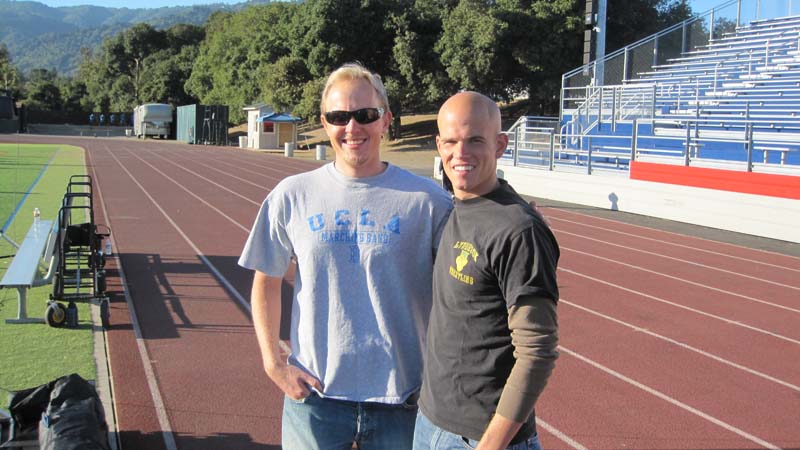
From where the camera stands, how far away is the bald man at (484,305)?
6.08 ft

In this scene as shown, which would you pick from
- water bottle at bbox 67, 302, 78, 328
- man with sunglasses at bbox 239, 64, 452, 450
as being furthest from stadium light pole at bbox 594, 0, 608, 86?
man with sunglasses at bbox 239, 64, 452, 450

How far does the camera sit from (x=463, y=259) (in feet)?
6.63

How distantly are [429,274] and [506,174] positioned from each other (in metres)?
19.4

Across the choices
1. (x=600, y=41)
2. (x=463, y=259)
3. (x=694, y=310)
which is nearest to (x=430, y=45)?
(x=600, y=41)

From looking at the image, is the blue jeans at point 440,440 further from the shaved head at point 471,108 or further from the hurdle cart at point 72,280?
the hurdle cart at point 72,280

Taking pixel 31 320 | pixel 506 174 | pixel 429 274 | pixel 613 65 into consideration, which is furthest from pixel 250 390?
pixel 613 65

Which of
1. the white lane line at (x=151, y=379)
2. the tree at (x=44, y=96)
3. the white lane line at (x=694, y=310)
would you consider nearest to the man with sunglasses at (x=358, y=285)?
the white lane line at (x=151, y=379)

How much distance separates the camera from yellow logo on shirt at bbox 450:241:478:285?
1993 mm

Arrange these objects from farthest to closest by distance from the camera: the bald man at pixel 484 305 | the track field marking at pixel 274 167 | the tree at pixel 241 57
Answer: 1. the tree at pixel 241 57
2. the track field marking at pixel 274 167
3. the bald man at pixel 484 305

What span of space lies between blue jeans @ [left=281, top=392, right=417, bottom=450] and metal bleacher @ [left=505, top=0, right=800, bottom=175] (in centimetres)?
1498

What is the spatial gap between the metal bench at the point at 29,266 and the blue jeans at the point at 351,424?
4876mm

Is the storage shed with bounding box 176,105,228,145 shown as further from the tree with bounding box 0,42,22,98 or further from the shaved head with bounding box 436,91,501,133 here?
the shaved head with bounding box 436,91,501,133

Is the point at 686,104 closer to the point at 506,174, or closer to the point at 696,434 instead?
the point at 506,174

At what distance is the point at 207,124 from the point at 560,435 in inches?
2005
